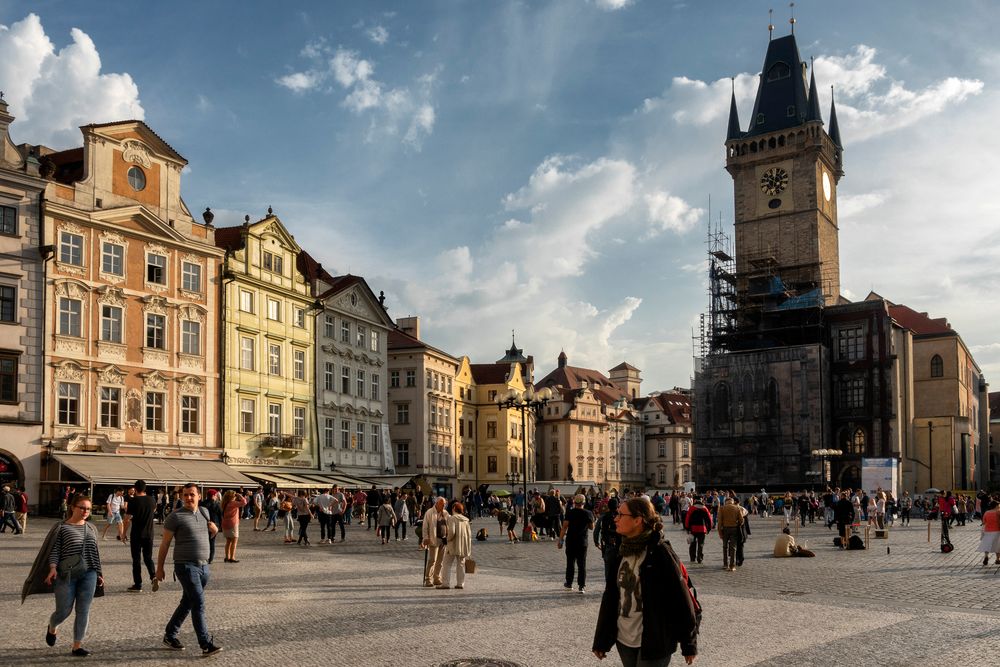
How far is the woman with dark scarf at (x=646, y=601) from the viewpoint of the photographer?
6.68m

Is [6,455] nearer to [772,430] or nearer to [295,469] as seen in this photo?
[295,469]

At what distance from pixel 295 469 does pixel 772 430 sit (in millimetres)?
41171

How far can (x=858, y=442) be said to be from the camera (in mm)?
79938

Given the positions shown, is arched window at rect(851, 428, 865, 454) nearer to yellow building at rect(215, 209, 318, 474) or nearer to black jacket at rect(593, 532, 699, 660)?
yellow building at rect(215, 209, 318, 474)

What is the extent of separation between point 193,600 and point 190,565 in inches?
15.1

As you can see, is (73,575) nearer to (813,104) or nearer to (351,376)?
(351,376)

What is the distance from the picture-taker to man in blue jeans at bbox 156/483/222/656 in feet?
34.3

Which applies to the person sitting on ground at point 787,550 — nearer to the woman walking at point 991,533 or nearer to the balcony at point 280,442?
the woman walking at point 991,533

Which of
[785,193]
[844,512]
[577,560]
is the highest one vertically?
[785,193]

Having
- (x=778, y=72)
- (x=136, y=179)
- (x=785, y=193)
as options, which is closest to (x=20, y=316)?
(x=136, y=179)

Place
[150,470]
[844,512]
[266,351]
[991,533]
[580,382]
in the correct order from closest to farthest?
[991,533]
[844,512]
[150,470]
[266,351]
[580,382]

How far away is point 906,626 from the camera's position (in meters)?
12.9

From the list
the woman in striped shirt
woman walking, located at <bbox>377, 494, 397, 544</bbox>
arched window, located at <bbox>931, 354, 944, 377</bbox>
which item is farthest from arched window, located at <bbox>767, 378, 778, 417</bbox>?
the woman in striped shirt

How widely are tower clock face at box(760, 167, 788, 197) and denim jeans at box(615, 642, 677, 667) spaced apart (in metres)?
88.8
